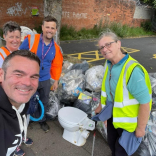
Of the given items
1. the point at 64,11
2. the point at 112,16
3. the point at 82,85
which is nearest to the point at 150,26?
the point at 112,16

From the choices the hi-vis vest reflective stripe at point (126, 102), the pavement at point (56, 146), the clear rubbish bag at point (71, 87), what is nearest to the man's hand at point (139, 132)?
the hi-vis vest reflective stripe at point (126, 102)

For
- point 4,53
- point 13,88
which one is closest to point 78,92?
point 4,53

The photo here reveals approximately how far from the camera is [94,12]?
13.1 meters

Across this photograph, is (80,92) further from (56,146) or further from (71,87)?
(56,146)

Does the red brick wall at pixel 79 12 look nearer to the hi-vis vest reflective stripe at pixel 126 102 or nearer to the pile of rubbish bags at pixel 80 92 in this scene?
the pile of rubbish bags at pixel 80 92

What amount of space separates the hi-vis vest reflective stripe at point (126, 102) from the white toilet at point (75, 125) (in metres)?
0.87

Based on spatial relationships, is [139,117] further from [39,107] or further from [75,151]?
[39,107]

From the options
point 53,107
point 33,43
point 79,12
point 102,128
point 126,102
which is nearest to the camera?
point 126,102

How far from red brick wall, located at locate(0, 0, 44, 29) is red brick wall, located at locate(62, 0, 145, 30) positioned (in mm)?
2109

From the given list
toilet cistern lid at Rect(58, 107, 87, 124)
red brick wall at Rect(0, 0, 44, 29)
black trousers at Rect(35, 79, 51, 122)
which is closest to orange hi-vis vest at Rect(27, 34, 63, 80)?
black trousers at Rect(35, 79, 51, 122)

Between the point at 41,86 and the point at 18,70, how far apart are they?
5.69 ft

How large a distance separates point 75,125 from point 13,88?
5.30 ft

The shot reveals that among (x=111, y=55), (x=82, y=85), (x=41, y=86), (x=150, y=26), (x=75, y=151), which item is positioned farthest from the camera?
(x=150, y=26)

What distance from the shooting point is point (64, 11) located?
37.6 feet
